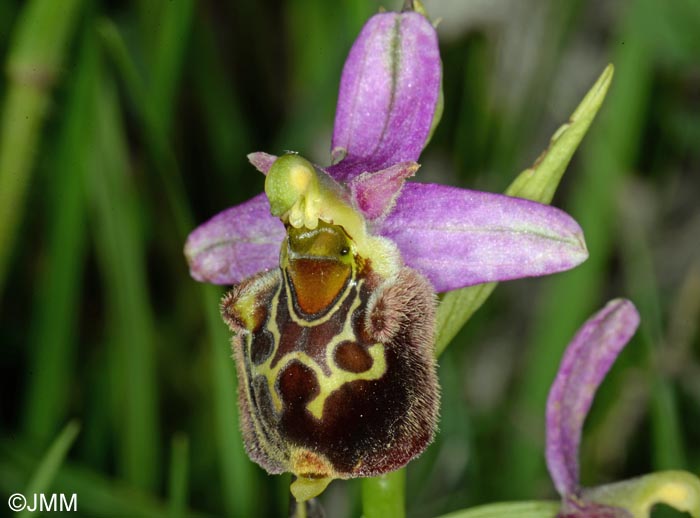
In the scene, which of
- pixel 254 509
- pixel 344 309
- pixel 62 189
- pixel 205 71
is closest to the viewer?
pixel 344 309

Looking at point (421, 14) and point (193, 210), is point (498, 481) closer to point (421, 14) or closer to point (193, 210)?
point (193, 210)

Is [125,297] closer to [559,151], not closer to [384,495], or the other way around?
[384,495]

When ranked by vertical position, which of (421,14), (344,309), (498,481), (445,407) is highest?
(421,14)

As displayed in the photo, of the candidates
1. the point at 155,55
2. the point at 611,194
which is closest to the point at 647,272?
the point at 611,194

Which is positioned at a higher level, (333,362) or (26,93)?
(26,93)

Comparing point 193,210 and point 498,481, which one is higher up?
point 193,210

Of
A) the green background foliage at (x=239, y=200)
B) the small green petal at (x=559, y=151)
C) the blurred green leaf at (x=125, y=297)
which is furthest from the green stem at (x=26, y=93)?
the small green petal at (x=559, y=151)

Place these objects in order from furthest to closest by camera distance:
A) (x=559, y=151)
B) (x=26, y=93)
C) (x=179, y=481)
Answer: (x=26, y=93) < (x=179, y=481) < (x=559, y=151)

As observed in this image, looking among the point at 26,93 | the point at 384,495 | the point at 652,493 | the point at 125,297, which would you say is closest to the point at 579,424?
the point at 652,493

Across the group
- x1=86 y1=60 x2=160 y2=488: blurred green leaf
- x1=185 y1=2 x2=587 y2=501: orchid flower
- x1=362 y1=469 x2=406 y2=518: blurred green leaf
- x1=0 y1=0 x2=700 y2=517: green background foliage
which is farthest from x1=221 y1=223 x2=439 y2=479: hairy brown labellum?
x1=86 y1=60 x2=160 y2=488: blurred green leaf
